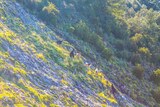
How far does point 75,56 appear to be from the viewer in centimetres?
3117

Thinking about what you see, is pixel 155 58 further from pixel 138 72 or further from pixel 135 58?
pixel 138 72

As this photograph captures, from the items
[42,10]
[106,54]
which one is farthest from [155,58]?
[42,10]

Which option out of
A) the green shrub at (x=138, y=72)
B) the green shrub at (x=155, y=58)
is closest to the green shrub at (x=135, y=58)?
the green shrub at (x=138, y=72)

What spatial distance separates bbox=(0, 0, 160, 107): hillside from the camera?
2211 centimetres

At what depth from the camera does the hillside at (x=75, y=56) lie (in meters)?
22.1

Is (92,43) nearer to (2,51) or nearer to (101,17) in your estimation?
(101,17)

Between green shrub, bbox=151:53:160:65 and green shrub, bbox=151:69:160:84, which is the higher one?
green shrub, bbox=151:53:160:65

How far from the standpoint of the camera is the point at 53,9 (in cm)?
3766

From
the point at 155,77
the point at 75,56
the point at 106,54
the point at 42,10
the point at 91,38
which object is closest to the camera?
the point at 75,56

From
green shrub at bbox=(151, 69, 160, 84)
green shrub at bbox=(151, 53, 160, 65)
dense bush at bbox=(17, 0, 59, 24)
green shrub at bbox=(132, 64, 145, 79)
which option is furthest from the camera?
green shrub at bbox=(151, 53, 160, 65)

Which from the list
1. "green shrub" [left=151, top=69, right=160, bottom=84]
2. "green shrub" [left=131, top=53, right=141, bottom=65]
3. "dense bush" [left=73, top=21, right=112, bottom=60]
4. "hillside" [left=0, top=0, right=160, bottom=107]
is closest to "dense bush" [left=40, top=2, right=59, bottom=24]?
"hillside" [left=0, top=0, right=160, bottom=107]

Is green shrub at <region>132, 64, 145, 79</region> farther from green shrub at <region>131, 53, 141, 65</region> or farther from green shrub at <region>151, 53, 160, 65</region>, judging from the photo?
green shrub at <region>151, 53, 160, 65</region>

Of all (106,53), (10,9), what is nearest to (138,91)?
(106,53)

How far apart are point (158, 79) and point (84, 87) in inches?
608
